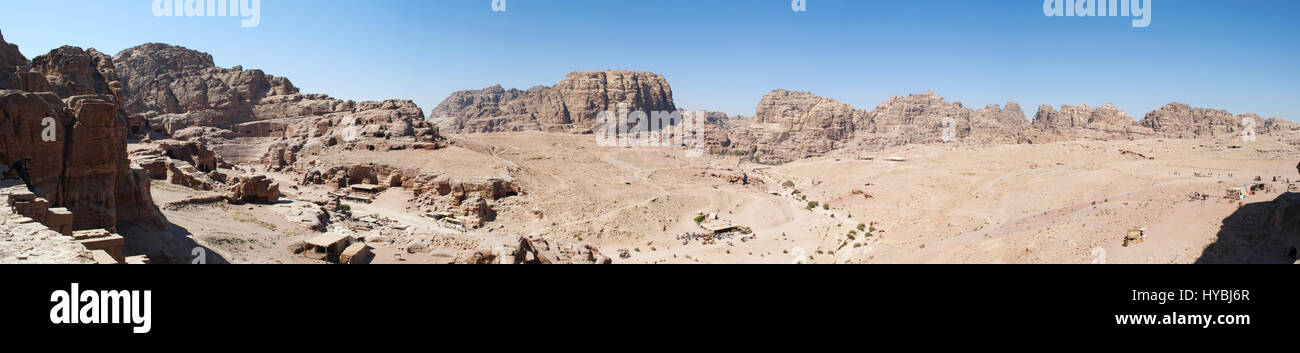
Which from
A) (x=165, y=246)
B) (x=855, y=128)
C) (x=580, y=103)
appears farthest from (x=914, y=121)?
(x=165, y=246)

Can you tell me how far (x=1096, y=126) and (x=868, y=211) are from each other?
7775 cm

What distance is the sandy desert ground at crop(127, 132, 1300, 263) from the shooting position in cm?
1938

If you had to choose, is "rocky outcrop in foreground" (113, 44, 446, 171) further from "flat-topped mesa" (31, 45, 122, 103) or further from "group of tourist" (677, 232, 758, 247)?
"group of tourist" (677, 232, 758, 247)

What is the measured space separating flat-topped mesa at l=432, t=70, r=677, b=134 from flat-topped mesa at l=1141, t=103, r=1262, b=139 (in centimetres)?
9507

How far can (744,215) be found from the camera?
139 feet

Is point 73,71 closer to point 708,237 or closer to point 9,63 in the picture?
point 9,63

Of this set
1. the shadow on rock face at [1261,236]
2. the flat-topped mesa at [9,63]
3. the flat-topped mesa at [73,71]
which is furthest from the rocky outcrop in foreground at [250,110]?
the shadow on rock face at [1261,236]

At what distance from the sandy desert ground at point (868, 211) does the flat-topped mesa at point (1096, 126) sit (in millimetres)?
18009

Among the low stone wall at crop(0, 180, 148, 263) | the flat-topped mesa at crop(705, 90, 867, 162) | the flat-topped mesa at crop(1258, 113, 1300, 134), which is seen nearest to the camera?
the low stone wall at crop(0, 180, 148, 263)

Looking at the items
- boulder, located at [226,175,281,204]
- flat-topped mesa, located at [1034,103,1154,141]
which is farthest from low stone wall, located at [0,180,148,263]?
flat-topped mesa, located at [1034,103,1154,141]
